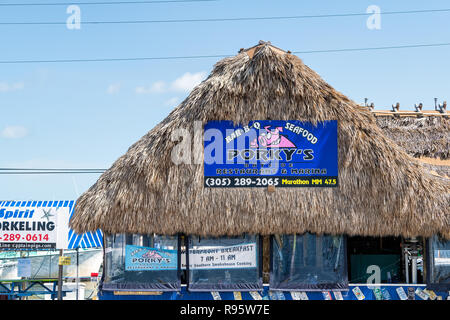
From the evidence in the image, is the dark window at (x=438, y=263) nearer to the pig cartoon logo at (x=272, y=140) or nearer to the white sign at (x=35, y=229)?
the pig cartoon logo at (x=272, y=140)

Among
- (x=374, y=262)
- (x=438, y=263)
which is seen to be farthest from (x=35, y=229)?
(x=438, y=263)

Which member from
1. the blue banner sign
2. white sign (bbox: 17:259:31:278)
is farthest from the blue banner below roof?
the blue banner sign

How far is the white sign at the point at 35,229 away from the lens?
51.3 feet

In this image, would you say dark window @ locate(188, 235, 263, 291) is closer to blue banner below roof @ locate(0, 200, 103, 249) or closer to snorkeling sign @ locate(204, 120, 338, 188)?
snorkeling sign @ locate(204, 120, 338, 188)

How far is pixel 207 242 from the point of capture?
1118 centimetres

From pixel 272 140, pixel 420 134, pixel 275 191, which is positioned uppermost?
pixel 420 134

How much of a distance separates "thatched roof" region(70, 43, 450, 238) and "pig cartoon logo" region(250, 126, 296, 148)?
0.29 m

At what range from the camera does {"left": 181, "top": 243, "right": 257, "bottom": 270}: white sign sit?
11.1m

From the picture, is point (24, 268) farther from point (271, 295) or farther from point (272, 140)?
point (272, 140)

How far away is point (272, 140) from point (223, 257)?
2.58 meters

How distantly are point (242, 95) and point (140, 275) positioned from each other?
166 inches

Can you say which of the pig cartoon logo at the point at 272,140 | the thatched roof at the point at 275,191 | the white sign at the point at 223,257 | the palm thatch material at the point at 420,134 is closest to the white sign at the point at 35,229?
the thatched roof at the point at 275,191

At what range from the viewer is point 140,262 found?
36.9 ft

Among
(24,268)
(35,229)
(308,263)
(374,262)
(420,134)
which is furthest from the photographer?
(35,229)
